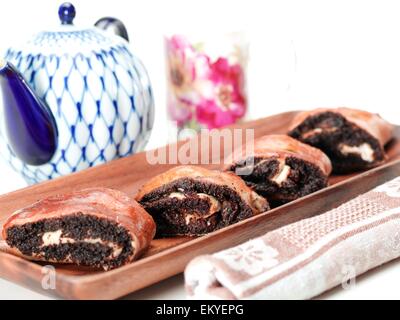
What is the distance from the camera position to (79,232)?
1654 millimetres

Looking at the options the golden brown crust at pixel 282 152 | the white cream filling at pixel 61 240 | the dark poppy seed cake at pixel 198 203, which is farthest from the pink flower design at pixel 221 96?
the white cream filling at pixel 61 240

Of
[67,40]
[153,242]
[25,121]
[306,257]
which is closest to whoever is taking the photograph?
[306,257]

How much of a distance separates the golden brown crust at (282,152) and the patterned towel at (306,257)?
0.24 metres

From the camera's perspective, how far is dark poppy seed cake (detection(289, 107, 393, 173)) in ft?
7.41

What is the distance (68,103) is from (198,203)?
1.69 ft

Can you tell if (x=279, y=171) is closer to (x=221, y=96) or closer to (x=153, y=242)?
(x=153, y=242)

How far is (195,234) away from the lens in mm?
1831

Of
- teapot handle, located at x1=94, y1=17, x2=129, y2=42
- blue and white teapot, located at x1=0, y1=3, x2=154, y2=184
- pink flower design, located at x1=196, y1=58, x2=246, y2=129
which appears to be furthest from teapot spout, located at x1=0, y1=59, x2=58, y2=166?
pink flower design, located at x1=196, y1=58, x2=246, y2=129

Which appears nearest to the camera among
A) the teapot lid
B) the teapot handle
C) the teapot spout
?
the teapot spout

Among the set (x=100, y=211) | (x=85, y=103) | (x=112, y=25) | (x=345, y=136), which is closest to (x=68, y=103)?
(x=85, y=103)

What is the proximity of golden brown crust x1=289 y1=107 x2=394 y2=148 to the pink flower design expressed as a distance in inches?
14.5

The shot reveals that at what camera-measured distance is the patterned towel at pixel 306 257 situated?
1505 mm

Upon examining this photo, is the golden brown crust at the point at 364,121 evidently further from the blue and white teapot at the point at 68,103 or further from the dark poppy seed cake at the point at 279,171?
the blue and white teapot at the point at 68,103

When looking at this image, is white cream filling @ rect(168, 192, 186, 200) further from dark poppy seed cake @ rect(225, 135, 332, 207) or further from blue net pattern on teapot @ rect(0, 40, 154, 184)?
blue net pattern on teapot @ rect(0, 40, 154, 184)
